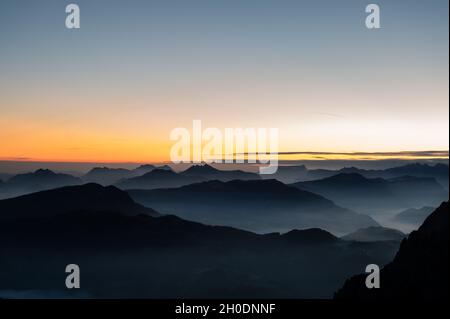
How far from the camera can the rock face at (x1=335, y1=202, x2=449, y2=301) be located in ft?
227

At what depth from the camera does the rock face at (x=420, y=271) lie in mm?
69312

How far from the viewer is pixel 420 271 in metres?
78.8
